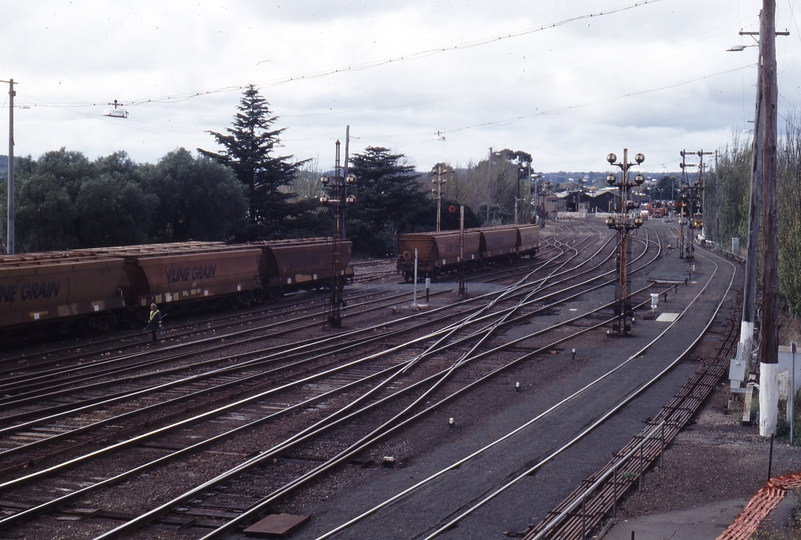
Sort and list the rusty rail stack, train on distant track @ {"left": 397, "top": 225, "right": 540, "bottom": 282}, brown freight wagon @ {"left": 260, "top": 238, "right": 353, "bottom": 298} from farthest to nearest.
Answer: train on distant track @ {"left": 397, "top": 225, "right": 540, "bottom": 282} < brown freight wagon @ {"left": 260, "top": 238, "right": 353, "bottom": 298} < the rusty rail stack

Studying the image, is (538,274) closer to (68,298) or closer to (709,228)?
(68,298)

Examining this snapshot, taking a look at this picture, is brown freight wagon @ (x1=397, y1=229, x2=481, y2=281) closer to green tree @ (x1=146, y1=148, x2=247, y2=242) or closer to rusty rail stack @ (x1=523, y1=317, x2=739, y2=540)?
green tree @ (x1=146, y1=148, x2=247, y2=242)

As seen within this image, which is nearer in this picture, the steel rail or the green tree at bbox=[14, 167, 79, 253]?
the steel rail

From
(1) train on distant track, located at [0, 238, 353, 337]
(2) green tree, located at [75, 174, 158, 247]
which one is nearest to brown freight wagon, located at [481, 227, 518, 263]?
(1) train on distant track, located at [0, 238, 353, 337]

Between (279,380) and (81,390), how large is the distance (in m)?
4.61

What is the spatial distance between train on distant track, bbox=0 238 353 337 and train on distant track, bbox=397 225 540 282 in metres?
7.03

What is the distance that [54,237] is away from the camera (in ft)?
133

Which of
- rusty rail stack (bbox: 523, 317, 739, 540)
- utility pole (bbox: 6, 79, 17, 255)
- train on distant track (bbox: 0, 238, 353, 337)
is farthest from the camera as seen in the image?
utility pole (bbox: 6, 79, 17, 255)

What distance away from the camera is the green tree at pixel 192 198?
4825 centimetres

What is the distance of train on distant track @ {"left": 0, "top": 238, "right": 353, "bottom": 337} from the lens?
22.6 metres

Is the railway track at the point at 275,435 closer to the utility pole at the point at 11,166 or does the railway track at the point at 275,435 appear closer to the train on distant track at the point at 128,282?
the train on distant track at the point at 128,282

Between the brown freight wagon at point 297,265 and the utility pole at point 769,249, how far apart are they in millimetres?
19848

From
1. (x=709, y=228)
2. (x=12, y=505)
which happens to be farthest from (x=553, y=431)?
(x=709, y=228)

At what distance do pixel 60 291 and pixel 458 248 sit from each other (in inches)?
1086
